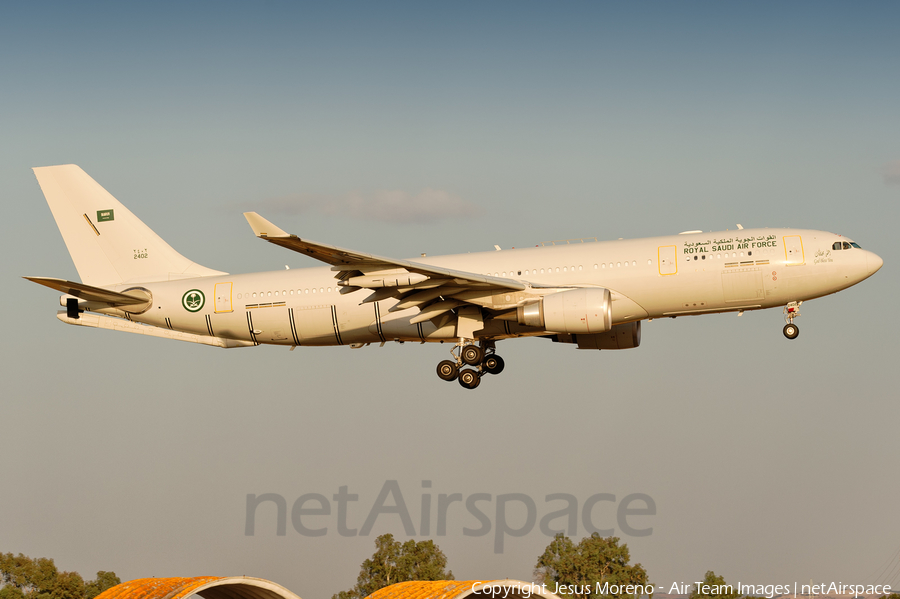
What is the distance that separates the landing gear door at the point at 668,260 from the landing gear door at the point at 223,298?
57.2ft

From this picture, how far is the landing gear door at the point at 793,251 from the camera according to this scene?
3419cm

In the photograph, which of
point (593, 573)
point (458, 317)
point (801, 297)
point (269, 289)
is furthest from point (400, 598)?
point (593, 573)

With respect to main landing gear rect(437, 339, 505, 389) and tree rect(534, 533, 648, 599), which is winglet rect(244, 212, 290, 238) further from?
tree rect(534, 533, 648, 599)

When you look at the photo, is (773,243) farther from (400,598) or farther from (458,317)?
(400,598)

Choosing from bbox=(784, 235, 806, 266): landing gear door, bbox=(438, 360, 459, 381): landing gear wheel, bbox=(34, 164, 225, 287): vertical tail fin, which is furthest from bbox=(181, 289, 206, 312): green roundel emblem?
bbox=(784, 235, 806, 266): landing gear door

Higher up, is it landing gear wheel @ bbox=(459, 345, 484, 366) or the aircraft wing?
the aircraft wing

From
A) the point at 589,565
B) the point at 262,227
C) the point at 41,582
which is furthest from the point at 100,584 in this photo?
the point at 262,227

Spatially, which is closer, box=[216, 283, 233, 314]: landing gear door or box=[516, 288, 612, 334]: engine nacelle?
box=[516, 288, 612, 334]: engine nacelle

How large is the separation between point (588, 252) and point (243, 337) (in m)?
14.7

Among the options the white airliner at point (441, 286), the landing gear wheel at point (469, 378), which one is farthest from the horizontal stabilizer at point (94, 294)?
the landing gear wheel at point (469, 378)

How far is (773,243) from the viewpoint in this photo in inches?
1361

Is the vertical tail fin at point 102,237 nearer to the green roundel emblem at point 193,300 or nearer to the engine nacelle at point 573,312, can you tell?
the green roundel emblem at point 193,300

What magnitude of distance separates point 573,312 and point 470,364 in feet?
18.4

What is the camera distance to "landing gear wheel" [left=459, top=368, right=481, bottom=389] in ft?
125
